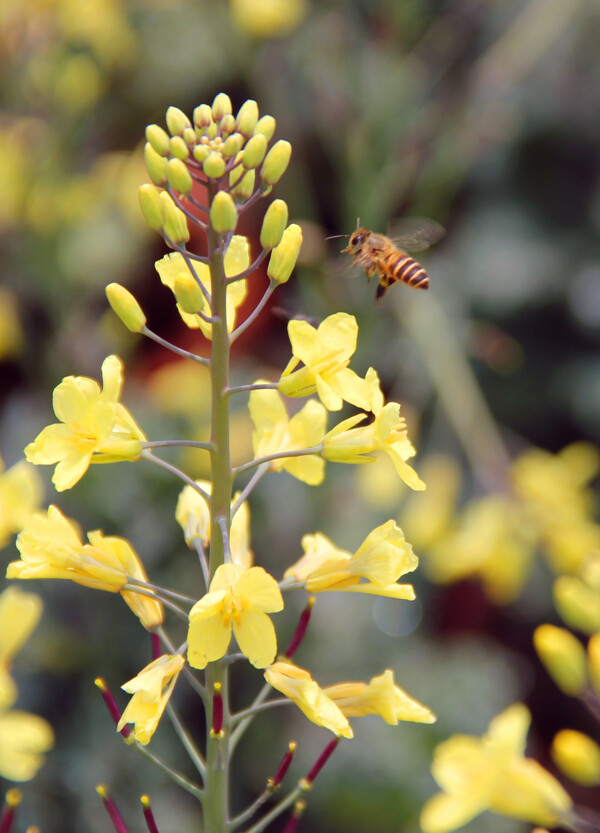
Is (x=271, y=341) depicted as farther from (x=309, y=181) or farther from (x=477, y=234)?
(x=477, y=234)

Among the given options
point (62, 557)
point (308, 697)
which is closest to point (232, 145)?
point (62, 557)

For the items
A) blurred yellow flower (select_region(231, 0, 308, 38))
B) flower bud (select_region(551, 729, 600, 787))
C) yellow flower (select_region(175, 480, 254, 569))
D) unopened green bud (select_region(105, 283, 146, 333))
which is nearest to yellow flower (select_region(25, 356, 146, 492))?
unopened green bud (select_region(105, 283, 146, 333))

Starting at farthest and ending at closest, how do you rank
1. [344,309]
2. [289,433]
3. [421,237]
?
[344,309] < [421,237] < [289,433]

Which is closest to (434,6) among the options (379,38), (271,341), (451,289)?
(379,38)

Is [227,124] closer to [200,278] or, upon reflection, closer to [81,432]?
[200,278]

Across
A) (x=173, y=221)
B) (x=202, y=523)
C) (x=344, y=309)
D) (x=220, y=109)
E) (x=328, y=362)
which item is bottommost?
(x=344, y=309)

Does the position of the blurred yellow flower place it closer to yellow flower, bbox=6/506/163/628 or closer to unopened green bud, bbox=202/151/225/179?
unopened green bud, bbox=202/151/225/179

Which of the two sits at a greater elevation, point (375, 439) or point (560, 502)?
point (375, 439)

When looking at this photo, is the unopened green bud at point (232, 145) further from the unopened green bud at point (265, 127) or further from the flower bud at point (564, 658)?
the flower bud at point (564, 658)

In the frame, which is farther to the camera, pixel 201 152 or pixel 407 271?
pixel 407 271
